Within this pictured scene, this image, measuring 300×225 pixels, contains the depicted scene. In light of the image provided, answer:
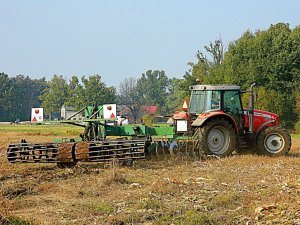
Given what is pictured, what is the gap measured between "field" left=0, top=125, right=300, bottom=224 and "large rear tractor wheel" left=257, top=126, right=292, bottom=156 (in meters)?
2.57

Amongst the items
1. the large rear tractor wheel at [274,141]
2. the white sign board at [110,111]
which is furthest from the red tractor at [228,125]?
the white sign board at [110,111]

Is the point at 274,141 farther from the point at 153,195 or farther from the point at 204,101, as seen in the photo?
the point at 153,195

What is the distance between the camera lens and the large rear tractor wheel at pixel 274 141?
15.4 meters

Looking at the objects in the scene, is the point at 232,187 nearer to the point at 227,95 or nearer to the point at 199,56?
the point at 227,95

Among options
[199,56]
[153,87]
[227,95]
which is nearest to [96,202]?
[227,95]

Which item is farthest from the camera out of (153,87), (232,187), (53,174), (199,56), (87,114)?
(153,87)

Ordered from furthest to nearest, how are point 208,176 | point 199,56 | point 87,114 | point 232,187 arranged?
point 199,56
point 87,114
point 208,176
point 232,187

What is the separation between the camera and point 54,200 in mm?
8305

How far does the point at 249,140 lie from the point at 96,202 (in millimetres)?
8830

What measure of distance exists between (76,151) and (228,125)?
5.03 m

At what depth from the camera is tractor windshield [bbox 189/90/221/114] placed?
15.2 metres

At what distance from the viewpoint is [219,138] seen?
1507 centimetres

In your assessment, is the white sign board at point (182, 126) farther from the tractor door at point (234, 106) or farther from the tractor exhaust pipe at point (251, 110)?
A: the tractor exhaust pipe at point (251, 110)

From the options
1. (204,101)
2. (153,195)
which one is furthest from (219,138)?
(153,195)
